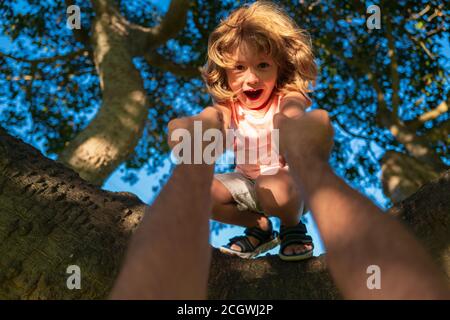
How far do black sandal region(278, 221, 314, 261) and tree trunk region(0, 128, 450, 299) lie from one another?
0.03 m

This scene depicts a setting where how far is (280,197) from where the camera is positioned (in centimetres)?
257

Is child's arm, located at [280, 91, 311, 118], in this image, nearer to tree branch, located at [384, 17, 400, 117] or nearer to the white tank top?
the white tank top

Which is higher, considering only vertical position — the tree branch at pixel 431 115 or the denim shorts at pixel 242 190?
the tree branch at pixel 431 115

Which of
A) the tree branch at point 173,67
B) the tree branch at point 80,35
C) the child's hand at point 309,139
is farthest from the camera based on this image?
the tree branch at point 173,67

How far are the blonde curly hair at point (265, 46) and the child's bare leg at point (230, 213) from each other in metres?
0.51

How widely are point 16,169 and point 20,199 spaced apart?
0.19 m

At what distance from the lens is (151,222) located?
4.55ft

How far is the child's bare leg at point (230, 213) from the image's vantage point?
2795 mm

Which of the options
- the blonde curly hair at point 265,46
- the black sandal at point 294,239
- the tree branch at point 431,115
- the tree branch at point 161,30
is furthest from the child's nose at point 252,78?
the tree branch at point 431,115

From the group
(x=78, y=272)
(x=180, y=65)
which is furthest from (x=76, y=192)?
(x=180, y=65)

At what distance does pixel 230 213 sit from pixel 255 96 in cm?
67

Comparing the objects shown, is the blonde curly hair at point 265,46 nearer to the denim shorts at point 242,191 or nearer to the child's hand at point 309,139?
the denim shorts at point 242,191

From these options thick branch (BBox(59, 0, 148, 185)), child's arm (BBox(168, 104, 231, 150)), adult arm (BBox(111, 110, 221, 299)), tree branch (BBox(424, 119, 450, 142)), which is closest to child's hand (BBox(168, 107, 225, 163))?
child's arm (BBox(168, 104, 231, 150))
